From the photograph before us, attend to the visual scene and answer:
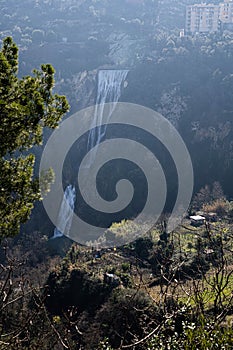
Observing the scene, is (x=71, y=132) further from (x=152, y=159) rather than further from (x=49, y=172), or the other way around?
(x=49, y=172)

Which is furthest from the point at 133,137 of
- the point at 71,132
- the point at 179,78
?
the point at 179,78

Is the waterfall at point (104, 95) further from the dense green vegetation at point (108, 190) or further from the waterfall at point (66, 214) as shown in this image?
the waterfall at point (66, 214)

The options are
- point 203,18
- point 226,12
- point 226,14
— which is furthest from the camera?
point 203,18

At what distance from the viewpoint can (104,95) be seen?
4209 centimetres

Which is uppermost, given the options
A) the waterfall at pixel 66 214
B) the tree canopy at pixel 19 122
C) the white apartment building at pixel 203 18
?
the white apartment building at pixel 203 18

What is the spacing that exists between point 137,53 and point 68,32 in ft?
45.6

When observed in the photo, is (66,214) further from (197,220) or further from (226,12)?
(226,12)

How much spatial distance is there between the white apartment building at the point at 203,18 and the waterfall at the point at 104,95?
22.5 metres

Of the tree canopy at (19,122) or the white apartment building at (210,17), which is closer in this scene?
the tree canopy at (19,122)

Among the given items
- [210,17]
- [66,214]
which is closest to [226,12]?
[210,17]

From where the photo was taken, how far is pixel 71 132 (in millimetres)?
39094

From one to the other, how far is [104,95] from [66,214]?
1540 centimetres

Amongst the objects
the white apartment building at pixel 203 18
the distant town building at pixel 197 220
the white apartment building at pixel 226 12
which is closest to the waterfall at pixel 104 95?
the distant town building at pixel 197 220

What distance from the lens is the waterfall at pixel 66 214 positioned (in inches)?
1185
